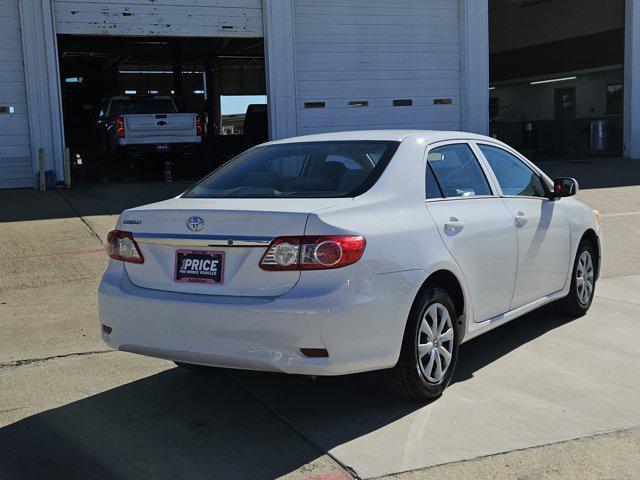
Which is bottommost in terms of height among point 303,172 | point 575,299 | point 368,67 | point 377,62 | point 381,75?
point 575,299

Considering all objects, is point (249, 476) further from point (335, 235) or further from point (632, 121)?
point (632, 121)

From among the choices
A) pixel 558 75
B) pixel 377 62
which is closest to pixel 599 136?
pixel 558 75

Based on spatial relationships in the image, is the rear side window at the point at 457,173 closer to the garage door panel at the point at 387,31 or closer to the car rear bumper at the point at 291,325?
the car rear bumper at the point at 291,325

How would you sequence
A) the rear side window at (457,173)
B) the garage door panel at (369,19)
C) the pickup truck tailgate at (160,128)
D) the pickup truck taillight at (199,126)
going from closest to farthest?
the rear side window at (457,173) → the pickup truck tailgate at (160,128) → the pickup truck taillight at (199,126) → the garage door panel at (369,19)

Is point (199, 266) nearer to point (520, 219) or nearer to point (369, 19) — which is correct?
point (520, 219)

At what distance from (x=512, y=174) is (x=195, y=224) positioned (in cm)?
275

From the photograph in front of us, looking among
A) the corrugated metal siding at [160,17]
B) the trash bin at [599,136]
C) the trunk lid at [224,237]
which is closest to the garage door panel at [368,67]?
the corrugated metal siding at [160,17]

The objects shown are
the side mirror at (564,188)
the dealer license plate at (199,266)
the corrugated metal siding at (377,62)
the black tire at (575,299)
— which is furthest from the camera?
the corrugated metal siding at (377,62)

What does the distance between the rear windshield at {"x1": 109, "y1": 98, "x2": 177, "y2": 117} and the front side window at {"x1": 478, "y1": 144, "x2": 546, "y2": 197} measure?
13.8 m

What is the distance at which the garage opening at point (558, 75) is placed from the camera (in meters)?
26.3

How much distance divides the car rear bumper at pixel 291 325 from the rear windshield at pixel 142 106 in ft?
49.3

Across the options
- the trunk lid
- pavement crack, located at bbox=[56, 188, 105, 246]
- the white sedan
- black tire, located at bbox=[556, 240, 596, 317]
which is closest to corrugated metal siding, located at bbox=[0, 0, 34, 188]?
pavement crack, located at bbox=[56, 188, 105, 246]

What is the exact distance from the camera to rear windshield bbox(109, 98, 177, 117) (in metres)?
18.4

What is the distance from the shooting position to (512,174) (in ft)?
18.8
